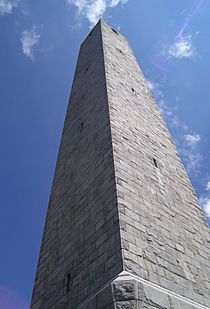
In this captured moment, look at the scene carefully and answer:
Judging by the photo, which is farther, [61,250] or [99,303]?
[61,250]

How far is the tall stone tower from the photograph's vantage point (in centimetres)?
435

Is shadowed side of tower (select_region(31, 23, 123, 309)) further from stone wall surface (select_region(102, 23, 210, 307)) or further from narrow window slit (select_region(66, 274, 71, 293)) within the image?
stone wall surface (select_region(102, 23, 210, 307))

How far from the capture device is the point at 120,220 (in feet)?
15.7

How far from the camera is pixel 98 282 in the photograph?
445 centimetres

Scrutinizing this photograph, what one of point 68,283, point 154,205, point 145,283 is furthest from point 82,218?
point 145,283

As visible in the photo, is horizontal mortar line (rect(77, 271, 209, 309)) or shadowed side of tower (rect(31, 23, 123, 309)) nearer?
horizontal mortar line (rect(77, 271, 209, 309))

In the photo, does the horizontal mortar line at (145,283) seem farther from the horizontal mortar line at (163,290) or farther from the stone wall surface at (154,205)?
the stone wall surface at (154,205)

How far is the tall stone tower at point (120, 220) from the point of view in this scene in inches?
171

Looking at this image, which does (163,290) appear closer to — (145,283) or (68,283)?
(145,283)

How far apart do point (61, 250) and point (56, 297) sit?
3.15 feet

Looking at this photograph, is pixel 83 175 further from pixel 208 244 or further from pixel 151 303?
pixel 151 303

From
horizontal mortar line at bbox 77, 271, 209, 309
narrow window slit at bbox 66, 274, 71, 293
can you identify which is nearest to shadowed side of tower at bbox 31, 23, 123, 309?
narrow window slit at bbox 66, 274, 71, 293

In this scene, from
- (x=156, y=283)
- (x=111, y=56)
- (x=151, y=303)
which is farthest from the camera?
(x=111, y=56)

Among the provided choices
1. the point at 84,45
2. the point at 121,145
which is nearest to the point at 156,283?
the point at 121,145
